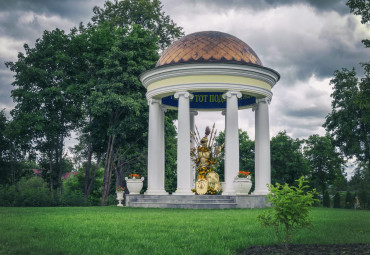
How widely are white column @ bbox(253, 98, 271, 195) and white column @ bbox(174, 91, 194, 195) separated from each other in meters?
4.76

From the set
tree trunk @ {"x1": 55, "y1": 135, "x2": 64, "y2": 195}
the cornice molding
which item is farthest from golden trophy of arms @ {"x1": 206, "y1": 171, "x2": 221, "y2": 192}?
tree trunk @ {"x1": 55, "y1": 135, "x2": 64, "y2": 195}

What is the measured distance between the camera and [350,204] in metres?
39.8

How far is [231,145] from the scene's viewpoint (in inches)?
898

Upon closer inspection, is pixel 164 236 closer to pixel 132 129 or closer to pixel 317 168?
pixel 132 129

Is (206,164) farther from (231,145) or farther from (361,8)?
(361,8)

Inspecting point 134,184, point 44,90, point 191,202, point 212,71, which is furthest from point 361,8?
point 44,90

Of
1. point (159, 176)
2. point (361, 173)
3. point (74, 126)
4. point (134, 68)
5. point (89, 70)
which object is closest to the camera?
point (159, 176)

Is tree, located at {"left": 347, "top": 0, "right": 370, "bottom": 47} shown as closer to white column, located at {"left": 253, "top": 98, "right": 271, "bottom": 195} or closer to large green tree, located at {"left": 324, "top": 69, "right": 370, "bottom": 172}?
white column, located at {"left": 253, "top": 98, "right": 271, "bottom": 195}

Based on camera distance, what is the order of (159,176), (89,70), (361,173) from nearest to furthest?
(159,176) → (89,70) → (361,173)

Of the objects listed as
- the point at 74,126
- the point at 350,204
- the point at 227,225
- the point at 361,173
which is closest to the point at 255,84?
the point at 227,225

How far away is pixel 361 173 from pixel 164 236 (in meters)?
41.7

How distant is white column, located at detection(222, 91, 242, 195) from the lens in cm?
2248

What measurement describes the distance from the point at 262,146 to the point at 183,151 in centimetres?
540

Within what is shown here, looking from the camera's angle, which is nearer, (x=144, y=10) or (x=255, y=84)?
(x=255, y=84)
